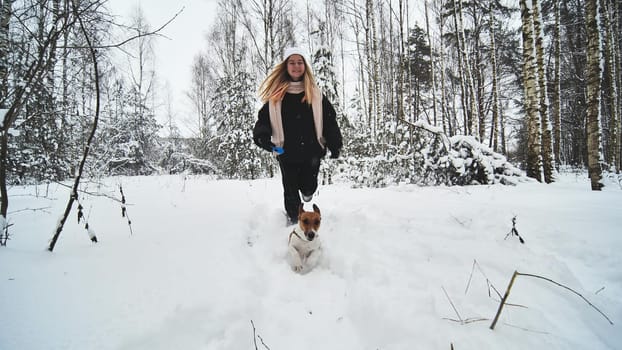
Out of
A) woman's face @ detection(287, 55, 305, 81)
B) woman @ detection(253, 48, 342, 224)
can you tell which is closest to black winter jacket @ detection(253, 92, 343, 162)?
woman @ detection(253, 48, 342, 224)

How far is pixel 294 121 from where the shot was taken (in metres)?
3.26

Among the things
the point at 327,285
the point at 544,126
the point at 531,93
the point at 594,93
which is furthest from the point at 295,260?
the point at 544,126

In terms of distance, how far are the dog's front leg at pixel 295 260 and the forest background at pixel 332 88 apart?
1943mm

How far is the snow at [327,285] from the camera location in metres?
1.37

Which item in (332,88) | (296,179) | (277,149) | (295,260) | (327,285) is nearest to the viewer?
(327,285)

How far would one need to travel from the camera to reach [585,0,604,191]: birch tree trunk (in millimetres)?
4566

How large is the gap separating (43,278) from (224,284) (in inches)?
43.1

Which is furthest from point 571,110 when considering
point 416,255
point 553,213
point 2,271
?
point 2,271

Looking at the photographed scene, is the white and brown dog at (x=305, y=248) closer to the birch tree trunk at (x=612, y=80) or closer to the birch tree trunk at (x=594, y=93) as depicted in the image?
the birch tree trunk at (x=594, y=93)

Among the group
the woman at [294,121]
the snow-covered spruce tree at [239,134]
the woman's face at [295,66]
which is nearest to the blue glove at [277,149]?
the woman at [294,121]

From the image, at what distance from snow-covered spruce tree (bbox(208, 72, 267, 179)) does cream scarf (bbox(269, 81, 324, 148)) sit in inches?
446

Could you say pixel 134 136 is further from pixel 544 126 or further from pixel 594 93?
pixel 594 93

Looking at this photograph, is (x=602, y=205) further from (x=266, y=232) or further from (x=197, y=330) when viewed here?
(x=197, y=330)

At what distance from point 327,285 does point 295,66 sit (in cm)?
253
